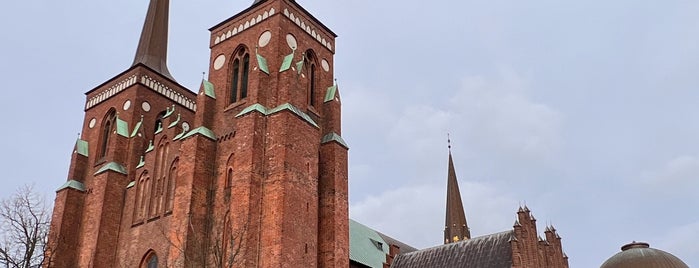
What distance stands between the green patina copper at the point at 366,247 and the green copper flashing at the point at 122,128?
14579 millimetres

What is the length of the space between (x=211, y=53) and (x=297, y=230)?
1281 centimetres

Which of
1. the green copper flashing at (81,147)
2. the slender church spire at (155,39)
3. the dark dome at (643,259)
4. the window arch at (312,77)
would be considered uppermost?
the slender church spire at (155,39)

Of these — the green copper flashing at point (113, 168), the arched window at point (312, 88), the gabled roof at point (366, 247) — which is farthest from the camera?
the gabled roof at point (366, 247)

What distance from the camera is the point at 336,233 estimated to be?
30.0 m

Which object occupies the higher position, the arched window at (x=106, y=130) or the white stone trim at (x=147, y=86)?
the white stone trim at (x=147, y=86)

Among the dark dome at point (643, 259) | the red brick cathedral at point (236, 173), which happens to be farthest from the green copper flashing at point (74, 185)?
the dark dome at point (643, 259)

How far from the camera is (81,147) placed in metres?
38.4

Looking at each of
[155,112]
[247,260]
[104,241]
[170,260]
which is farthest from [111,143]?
[247,260]

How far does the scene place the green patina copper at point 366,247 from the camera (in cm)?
3874

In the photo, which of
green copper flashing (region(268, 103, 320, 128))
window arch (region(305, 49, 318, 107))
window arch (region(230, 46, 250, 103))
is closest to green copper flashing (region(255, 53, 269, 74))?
window arch (region(230, 46, 250, 103))

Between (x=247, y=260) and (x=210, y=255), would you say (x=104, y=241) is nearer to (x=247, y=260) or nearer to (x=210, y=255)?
(x=210, y=255)

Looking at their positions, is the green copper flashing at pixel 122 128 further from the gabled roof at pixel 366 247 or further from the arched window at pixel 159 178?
the gabled roof at pixel 366 247

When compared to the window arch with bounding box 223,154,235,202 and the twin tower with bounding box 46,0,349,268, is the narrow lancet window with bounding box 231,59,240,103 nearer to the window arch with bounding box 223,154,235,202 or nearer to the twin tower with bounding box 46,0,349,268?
the twin tower with bounding box 46,0,349,268

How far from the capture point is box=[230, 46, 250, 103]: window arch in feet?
108
